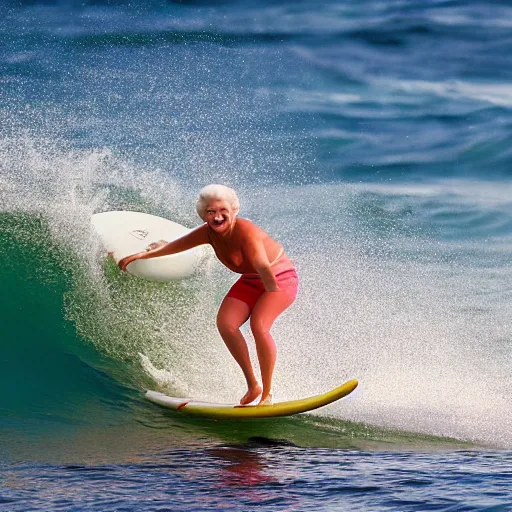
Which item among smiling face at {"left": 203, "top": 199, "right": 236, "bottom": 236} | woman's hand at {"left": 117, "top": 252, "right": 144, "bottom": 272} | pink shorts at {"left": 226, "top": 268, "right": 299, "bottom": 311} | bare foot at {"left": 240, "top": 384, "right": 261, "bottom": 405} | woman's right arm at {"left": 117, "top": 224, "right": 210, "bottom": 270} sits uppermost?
smiling face at {"left": 203, "top": 199, "right": 236, "bottom": 236}

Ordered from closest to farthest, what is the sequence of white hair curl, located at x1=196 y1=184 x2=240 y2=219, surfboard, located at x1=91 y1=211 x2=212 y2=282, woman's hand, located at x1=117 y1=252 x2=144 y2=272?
white hair curl, located at x1=196 y1=184 x2=240 y2=219
woman's hand, located at x1=117 y1=252 x2=144 y2=272
surfboard, located at x1=91 y1=211 x2=212 y2=282

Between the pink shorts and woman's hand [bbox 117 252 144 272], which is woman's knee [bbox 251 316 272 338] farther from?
woman's hand [bbox 117 252 144 272]

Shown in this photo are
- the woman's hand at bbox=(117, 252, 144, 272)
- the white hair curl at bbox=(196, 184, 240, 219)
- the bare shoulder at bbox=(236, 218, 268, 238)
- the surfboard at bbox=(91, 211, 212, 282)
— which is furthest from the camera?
the surfboard at bbox=(91, 211, 212, 282)

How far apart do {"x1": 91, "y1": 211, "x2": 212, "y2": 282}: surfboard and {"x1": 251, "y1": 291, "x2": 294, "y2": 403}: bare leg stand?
1.20 metres

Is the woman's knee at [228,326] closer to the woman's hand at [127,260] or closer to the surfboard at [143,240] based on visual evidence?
the woman's hand at [127,260]

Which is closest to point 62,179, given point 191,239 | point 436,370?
point 191,239

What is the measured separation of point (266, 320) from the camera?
17.3ft

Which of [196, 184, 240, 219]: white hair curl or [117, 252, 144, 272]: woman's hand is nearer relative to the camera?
[196, 184, 240, 219]: white hair curl

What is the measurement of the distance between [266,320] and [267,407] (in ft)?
1.75

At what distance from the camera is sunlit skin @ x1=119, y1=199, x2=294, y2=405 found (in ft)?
16.7

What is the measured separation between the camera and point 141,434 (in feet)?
17.9

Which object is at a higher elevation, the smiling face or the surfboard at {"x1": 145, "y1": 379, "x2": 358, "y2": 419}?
the smiling face

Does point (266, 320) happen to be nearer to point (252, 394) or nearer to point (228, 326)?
point (228, 326)

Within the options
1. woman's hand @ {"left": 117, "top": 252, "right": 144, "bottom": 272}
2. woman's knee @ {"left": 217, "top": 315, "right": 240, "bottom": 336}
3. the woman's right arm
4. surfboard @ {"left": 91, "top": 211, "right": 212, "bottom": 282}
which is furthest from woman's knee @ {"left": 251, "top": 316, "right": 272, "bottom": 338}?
surfboard @ {"left": 91, "top": 211, "right": 212, "bottom": 282}
